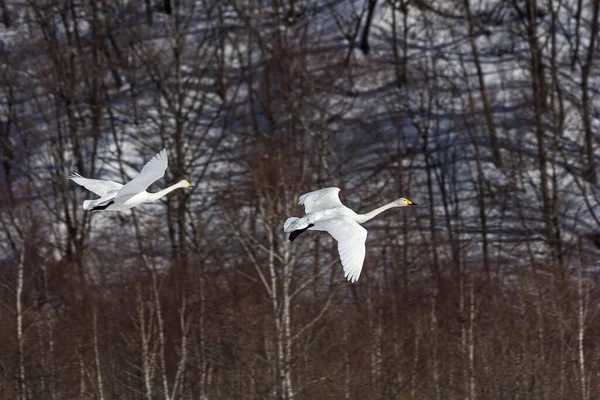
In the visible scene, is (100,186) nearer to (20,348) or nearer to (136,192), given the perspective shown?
(136,192)

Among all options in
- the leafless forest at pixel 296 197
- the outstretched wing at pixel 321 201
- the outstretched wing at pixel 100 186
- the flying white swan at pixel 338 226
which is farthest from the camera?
the leafless forest at pixel 296 197

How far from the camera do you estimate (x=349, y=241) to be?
1659 cm

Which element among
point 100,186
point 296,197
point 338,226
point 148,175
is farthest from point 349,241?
point 296,197

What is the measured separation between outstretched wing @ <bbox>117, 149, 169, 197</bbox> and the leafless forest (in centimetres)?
768

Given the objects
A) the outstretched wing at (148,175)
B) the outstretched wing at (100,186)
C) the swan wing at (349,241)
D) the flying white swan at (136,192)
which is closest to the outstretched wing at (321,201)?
the swan wing at (349,241)

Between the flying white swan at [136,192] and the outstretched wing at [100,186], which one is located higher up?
→ the outstretched wing at [100,186]

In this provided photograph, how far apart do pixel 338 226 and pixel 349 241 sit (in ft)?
1.80

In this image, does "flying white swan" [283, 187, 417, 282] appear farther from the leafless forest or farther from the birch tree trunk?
the birch tree trunk

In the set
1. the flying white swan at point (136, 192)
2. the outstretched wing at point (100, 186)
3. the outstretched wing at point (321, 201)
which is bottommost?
the outstretched wing at point (321, 201)

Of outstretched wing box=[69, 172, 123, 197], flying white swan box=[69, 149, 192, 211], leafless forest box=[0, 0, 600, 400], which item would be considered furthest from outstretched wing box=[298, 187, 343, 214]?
leafless forest box=[0, 0, 600, 400]

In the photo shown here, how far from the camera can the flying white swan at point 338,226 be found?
53.0 feet

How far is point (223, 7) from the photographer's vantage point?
51.2 meters

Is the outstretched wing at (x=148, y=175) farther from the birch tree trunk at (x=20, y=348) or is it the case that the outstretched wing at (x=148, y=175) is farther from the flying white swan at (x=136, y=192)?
the birch tree trunk at (x=20, y=348)

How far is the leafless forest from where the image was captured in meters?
28.1
